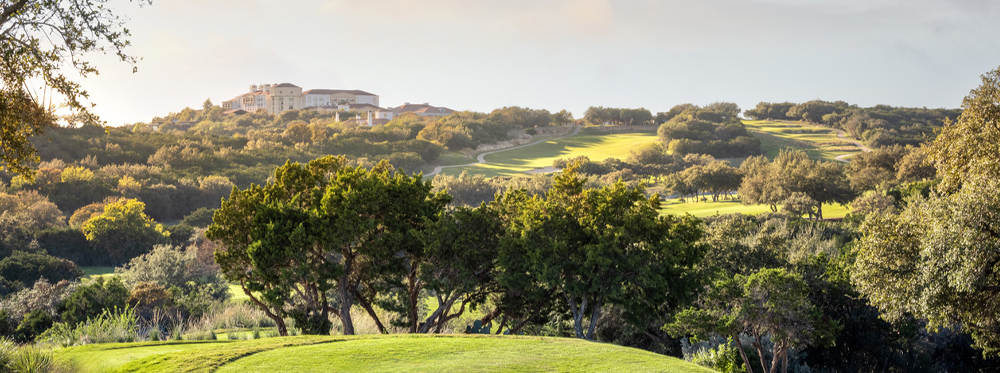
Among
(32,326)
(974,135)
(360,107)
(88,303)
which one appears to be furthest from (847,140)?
(32,326)

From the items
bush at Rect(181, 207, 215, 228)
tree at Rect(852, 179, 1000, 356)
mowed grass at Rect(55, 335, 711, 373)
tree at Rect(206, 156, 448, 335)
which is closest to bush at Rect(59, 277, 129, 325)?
tree at Rect(206, 156, 448, 335)

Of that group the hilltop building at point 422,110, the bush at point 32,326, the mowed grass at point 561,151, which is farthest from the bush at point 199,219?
→ the hilltop building at point 422,110

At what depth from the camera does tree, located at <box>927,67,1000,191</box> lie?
11555mm

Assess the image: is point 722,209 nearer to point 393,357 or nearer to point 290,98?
point 393,357

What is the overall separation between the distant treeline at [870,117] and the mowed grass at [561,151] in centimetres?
2713

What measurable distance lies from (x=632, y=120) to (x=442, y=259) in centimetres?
10456

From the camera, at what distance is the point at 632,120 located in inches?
4564

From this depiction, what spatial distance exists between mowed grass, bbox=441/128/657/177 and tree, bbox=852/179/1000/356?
56823 millimetres

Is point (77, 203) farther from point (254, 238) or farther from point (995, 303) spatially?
point (995, 303)

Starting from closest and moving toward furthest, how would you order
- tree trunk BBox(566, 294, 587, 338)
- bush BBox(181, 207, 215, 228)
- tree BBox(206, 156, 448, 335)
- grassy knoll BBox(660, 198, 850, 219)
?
tree BBox(206, 156, 448, 335) < tree trunk BBox(566, 294, 587, 338) < grassy knoll BBox(660, 198, 850, 219) < bush BBox(181, 207, 215, 228)

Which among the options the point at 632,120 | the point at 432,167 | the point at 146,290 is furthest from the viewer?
the point at 632,120

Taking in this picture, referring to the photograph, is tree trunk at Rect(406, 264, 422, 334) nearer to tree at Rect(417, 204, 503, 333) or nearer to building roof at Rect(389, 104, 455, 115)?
tree at Rect(417, 204, 503, 333)

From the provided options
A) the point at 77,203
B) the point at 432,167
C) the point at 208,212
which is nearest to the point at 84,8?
the point at 208,212

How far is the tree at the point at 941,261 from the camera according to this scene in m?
9.73
